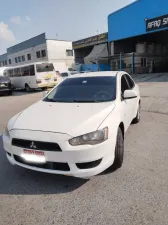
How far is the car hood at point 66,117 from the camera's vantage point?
102 inches

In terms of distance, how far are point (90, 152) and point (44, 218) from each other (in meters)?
0.93

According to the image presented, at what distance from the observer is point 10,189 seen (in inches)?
110

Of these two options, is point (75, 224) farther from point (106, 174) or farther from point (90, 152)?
point (106, 174)

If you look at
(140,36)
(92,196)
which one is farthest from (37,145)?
(140,36)

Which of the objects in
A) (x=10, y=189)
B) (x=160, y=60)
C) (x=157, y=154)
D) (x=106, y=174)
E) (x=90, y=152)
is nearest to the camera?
(x=90, y=152)

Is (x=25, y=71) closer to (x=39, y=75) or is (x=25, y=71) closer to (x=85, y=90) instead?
(x=39, y=75)

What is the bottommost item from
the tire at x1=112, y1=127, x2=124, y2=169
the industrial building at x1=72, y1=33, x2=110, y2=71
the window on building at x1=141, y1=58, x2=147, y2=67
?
the tire at x1=112, y1=127, x2=124, y2=169

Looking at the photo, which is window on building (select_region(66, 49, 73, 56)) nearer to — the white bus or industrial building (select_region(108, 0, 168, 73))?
industrial building (select_region(108, 0, 168, 73))

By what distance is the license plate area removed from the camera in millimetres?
2549

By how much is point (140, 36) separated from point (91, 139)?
30.8 m

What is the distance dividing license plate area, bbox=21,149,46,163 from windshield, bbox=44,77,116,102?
56.0 inches

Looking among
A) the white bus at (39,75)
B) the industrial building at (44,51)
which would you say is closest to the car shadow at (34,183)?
the white bus at (39,75)

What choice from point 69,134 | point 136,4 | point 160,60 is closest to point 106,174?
point 69,134

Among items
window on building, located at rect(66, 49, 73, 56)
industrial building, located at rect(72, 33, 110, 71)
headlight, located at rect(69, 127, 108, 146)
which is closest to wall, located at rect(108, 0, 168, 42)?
industrial building, located at rect(72, 33, 110, 71)
